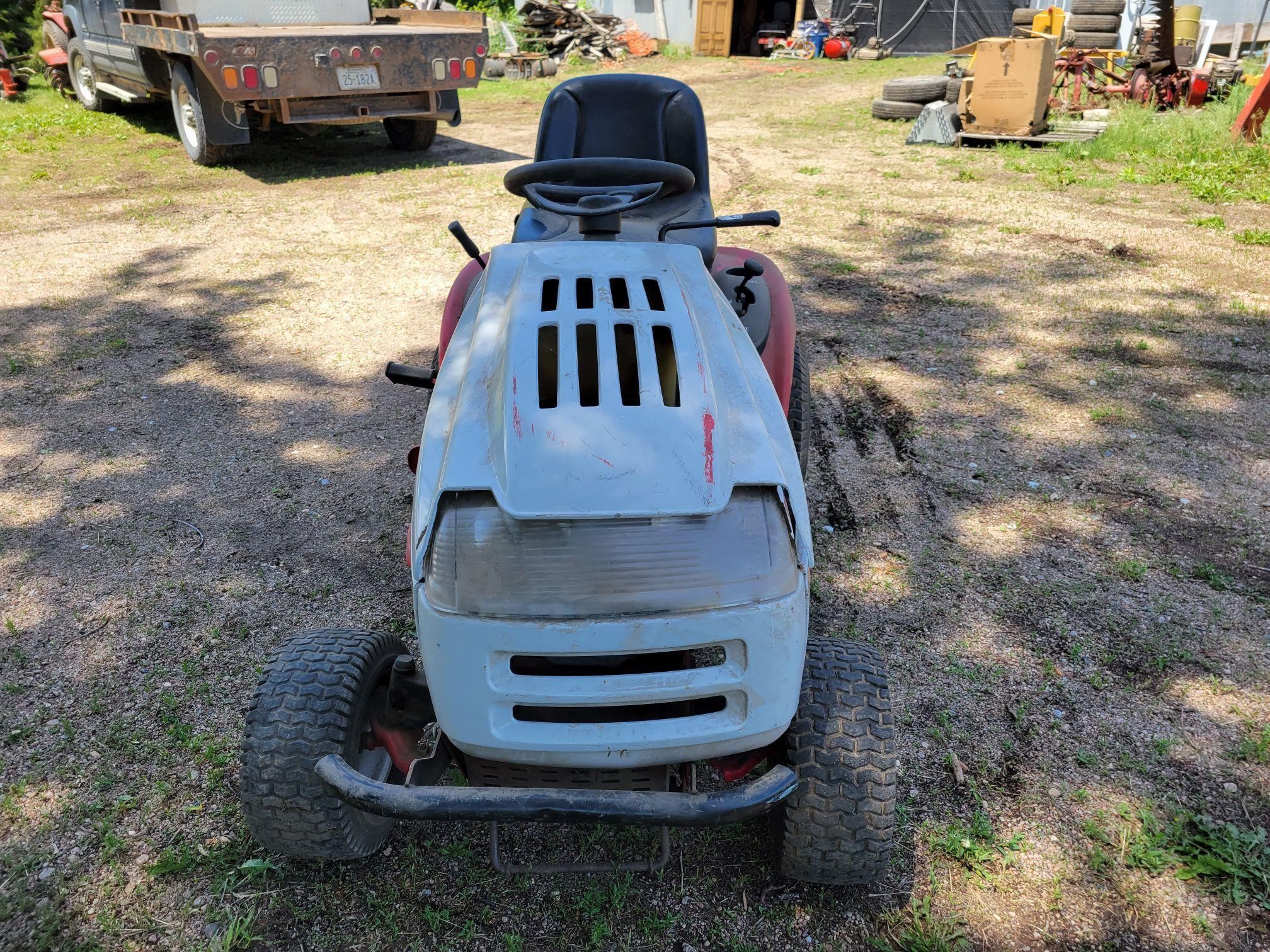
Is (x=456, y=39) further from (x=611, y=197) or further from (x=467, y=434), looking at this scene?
(x=467, y=434)

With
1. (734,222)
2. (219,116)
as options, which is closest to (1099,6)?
(219,116)

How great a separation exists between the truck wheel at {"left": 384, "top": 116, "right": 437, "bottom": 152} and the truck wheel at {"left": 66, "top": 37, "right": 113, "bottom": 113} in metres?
3.74

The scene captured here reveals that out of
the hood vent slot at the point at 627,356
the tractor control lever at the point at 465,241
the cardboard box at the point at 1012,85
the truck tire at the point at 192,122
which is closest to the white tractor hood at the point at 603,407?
the hood vent slot at the point at 627,356

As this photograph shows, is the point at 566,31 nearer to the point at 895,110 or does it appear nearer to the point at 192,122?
the point at 895,110

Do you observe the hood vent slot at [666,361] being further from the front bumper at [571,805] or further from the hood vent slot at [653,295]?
the front bumper at [571,805]

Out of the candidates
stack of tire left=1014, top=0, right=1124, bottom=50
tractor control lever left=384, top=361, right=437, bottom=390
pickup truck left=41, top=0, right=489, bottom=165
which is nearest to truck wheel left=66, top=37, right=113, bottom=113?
pickup truck left=41, top=0, right=489, bottom=165

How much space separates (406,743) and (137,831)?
750 millimetres

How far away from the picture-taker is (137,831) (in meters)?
2.35

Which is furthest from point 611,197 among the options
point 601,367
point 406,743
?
→ point 406,743

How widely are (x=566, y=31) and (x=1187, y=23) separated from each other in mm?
10793

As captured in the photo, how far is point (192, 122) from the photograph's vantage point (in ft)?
28.5

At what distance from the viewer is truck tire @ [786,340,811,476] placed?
10.6 feet

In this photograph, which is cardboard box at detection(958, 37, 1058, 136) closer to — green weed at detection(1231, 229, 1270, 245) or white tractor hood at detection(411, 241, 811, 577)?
green weed at detection(1231, 229, 1270, 245)

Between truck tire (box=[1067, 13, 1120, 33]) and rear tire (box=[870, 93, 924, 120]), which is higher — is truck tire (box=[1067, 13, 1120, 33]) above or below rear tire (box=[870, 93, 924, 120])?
above
